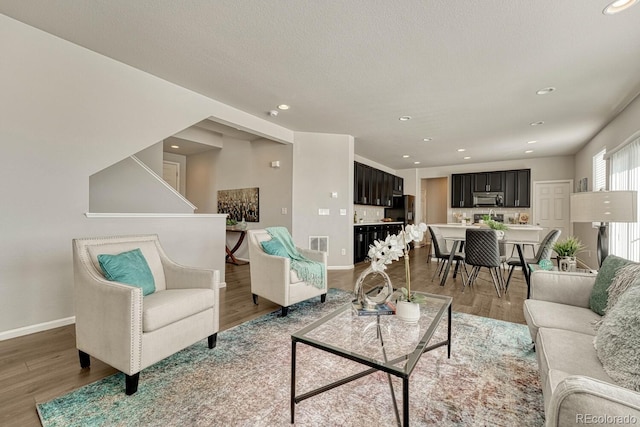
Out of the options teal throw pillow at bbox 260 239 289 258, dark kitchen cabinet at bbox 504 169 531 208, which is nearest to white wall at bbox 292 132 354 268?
teal throw pillow at bbox 260 239 289 258

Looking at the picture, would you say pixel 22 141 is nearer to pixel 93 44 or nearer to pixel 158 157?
pixel 93 44

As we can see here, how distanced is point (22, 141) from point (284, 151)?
11.6 feet

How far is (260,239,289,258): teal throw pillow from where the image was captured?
126 inches

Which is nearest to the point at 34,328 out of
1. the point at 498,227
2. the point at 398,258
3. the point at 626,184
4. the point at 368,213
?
the point at 398,258

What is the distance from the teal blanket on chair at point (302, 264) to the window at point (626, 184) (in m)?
3.95

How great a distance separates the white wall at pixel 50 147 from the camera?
2.38 meters

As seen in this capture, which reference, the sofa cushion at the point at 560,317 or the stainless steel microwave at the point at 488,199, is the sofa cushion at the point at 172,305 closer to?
the sofa cushion at the point at 560,317

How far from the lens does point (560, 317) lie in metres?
1.80

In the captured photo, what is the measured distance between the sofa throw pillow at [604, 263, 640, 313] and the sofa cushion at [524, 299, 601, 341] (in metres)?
0.14

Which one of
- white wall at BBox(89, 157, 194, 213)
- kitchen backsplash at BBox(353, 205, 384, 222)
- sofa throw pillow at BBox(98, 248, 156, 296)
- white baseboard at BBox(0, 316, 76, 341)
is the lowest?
white baseboard at BBox(0, 316, 76, 341)

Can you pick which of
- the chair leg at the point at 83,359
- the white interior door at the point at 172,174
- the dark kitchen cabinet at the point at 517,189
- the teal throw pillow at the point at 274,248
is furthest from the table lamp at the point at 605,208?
the white interior door at the point at 172,174

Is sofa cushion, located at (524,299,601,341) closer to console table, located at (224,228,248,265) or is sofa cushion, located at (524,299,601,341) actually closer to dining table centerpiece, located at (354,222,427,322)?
dining table centerpiece, located at (354,222,427,322)

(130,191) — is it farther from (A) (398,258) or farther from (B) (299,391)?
(A) (398,258)

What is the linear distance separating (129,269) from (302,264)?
5.39 feet
